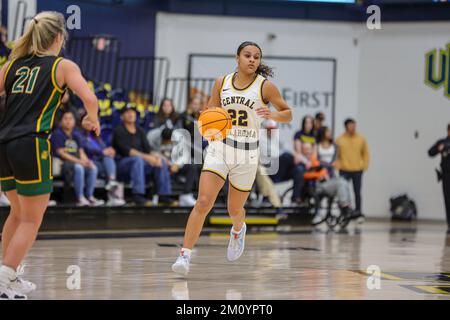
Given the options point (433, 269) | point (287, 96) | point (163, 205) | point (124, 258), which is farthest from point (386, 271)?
point (287, 96)

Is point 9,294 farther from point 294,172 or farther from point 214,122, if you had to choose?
point 294,172

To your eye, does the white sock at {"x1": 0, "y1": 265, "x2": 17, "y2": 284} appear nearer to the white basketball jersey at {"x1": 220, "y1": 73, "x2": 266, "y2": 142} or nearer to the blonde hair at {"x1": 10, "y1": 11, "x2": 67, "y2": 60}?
the blonde hair at {"x1": 10, "y1": 11, "x2": 67, "y2": 60}

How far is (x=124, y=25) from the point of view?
18688mm

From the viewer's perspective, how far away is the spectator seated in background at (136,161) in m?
13.6

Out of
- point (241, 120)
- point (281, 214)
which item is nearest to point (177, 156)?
point (281, 214)

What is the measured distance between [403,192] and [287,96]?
3.60 metres

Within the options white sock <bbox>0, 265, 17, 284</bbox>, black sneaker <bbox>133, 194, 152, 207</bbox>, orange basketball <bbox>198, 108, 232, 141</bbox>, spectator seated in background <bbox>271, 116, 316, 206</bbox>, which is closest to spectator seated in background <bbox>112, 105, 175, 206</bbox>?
black sneaker <bbox>133, 194, 152, 207</bbox>

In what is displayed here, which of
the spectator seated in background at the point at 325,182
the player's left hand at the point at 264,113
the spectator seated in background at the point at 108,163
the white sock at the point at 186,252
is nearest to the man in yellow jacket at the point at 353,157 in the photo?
the spectator seated in background at the point at 325,182

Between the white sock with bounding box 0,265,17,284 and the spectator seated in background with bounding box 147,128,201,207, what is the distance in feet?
28.1

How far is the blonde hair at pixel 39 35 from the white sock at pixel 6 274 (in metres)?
1.41

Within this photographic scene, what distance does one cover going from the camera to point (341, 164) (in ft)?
56.6

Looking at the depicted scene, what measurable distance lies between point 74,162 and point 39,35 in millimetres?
7153

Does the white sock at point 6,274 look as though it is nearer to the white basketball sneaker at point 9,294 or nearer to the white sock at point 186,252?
the white basketball sneaker at point 9,294
